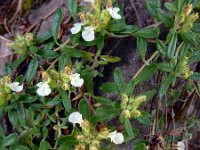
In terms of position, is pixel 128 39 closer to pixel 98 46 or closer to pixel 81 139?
pixel 98 46

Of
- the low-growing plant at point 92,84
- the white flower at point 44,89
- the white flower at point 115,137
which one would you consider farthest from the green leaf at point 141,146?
the white flower at point 44,89

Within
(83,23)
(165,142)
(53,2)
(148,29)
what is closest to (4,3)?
(53,2)

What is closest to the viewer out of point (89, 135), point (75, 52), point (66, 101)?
point (89, 135)

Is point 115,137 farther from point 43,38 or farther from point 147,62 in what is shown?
point 43,38

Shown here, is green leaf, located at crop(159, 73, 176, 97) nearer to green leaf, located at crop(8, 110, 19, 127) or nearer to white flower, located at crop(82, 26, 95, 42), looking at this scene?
white flower, located at crop(82, 26, 95, 42)

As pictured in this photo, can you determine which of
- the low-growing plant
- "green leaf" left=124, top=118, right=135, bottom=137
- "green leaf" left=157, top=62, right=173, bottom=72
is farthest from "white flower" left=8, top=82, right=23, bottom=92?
"green leaf" left=157, top=62, right=173, bottom=72

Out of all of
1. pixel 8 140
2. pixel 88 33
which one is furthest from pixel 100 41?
pixel 8 140

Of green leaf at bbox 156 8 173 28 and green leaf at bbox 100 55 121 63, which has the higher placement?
green leaf at bbox 156 8 173 28
